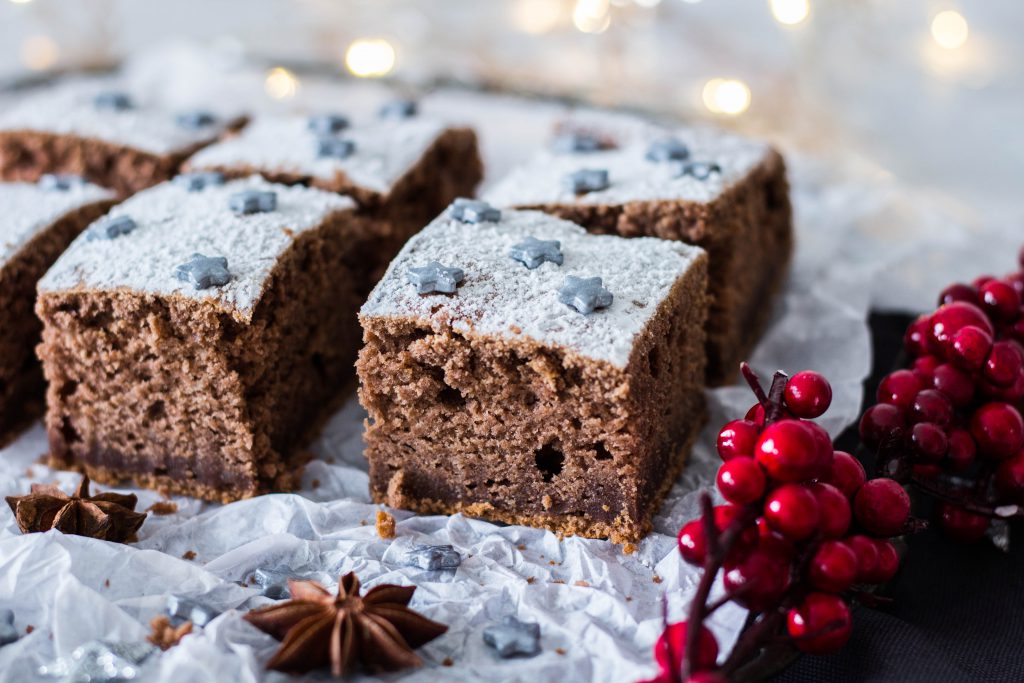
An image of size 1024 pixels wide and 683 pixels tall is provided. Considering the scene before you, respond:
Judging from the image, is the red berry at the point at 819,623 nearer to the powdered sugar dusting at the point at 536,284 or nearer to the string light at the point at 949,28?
the powdered sugar dusting at the point at 536,284

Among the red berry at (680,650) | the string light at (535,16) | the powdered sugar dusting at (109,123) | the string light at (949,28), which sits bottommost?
the red berry at (680,650)

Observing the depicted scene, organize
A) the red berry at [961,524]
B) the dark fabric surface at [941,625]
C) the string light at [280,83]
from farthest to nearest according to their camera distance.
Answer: the string light at [280,83] → the red berry at [961,524] → the dark fabric surface at [941,625]

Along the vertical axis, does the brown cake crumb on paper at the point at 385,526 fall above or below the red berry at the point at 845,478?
below

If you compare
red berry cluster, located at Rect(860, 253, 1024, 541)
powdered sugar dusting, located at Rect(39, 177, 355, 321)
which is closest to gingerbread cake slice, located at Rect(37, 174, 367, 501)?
powdered sugar dusting, located at Rect(39, 177, 355, 321)

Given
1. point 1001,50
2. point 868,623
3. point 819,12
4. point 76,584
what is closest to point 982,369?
point 868,623

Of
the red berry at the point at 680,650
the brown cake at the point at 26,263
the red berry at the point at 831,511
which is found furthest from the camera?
the brown cake at the point at 26,263

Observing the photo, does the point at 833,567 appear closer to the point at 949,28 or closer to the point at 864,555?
the point at 864,555

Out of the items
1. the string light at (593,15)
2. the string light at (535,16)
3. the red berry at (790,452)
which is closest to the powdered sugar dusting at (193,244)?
the red berry at (790,452)

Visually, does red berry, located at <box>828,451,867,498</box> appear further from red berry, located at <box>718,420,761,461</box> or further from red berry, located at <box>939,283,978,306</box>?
red berry, located at <box>939,283,978,306</box>
